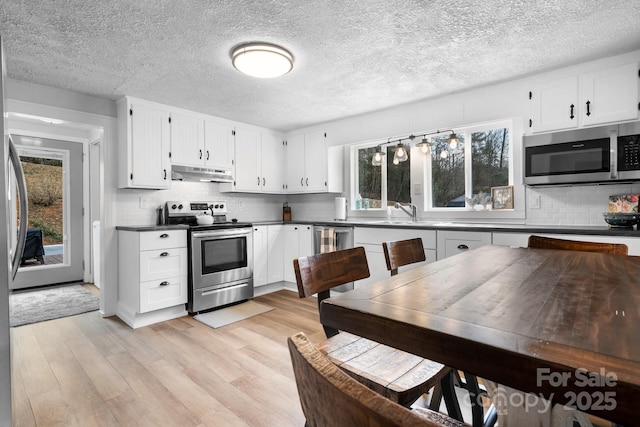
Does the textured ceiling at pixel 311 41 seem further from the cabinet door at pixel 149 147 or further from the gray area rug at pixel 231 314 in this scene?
the gray area rug at pixel 231 314

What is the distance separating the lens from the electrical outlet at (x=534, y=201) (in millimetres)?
3139

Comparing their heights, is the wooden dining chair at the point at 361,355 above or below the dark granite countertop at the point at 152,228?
below

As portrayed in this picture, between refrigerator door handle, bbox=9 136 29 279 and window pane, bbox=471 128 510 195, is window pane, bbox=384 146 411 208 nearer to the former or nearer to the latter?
window pane, bbox=471 128 510 195

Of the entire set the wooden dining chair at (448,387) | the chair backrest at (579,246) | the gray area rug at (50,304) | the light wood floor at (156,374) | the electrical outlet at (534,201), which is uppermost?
the electrical outlet at (534,201)

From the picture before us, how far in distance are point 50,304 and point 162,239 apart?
6.05 ft

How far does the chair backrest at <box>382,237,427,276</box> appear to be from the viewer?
167 centimetres

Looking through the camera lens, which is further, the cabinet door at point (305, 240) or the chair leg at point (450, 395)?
the cabinet door at point (305, 240)

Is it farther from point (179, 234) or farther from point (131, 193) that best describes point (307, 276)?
point (131, 193)

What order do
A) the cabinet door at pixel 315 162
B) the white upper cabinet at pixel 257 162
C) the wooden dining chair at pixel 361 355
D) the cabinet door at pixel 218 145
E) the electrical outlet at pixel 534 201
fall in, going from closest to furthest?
the wooden dining chair at pixel 361 355 < the electrical outlet at pixel 534 201 < the cabinet door at pixel 218 145 < the white upper cabinet at pixel 257 162 < the cabinet door at pixel 315 162

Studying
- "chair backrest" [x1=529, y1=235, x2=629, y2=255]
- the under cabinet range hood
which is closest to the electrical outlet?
"chair backrest" [x1=529, y1=235, x2=629, y2=255]

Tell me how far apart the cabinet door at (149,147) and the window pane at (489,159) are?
3457mm

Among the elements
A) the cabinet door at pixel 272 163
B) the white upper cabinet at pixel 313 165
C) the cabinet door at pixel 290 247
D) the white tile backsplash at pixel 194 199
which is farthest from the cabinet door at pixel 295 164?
the cabinet door at pixel 290 247

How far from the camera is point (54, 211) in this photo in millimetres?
4820

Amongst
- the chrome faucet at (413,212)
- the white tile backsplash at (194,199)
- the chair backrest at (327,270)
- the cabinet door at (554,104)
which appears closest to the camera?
the chair backrest at (327,270)
